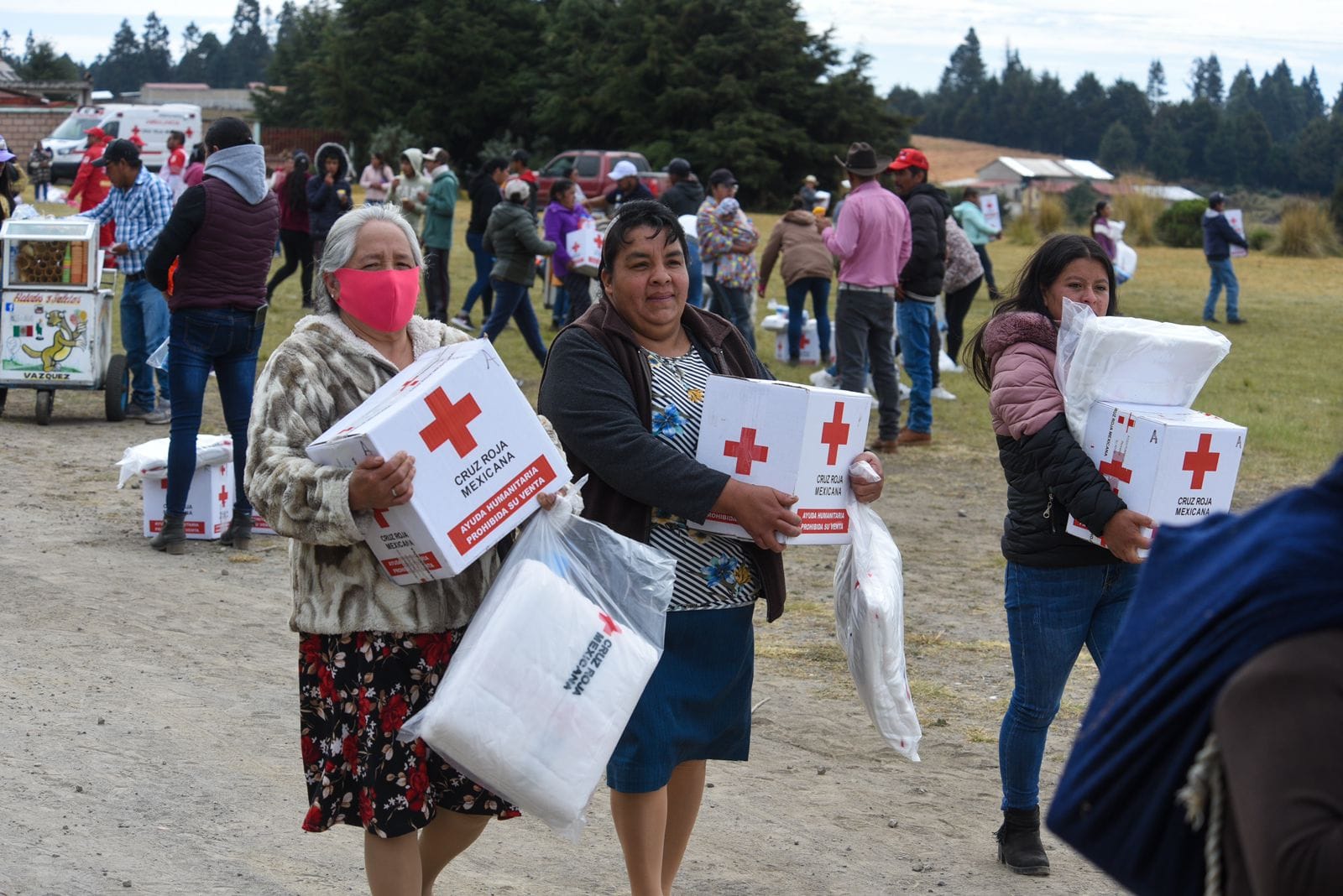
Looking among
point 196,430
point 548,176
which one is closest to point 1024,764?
point 196,430

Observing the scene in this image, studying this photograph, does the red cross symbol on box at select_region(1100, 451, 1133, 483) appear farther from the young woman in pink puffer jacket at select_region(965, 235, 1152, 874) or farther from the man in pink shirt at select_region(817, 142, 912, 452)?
the man in pink shirt at select_region(817, 142, 912, 452)

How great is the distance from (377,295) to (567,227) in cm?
1092

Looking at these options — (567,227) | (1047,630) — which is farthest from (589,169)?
(1047,630)

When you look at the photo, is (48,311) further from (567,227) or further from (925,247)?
(925,247)

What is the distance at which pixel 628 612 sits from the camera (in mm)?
3322

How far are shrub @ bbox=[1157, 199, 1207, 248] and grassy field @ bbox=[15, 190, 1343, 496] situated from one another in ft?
18.7

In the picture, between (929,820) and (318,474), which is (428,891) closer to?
(318,474)

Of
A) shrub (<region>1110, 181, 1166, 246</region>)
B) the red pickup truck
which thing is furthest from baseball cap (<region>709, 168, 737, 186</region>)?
shrub (<region>1110, 181, 1166, 246</region>)

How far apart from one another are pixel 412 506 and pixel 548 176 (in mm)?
33760

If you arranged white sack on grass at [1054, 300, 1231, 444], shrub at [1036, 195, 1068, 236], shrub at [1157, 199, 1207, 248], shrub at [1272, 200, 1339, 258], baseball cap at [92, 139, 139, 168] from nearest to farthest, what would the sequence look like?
white sack on grass at [1054, 300, 1231, 444], baseball cap at [92, 139, 139, 168], shrub at [1036, 195, 1068, 236], shrub at [1272, 200, 1339, 258], shrub at [1157, 199, 1207, 248]

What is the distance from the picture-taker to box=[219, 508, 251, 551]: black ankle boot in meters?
7.79

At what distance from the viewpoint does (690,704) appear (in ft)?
11.8

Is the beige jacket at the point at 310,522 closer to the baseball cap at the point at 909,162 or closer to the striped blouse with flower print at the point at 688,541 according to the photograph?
the striped blouse with flower print at the point at 688,541

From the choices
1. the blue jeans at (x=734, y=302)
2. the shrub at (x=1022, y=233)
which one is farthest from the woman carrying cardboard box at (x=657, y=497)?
the shrub at (x=1022, y=233)
